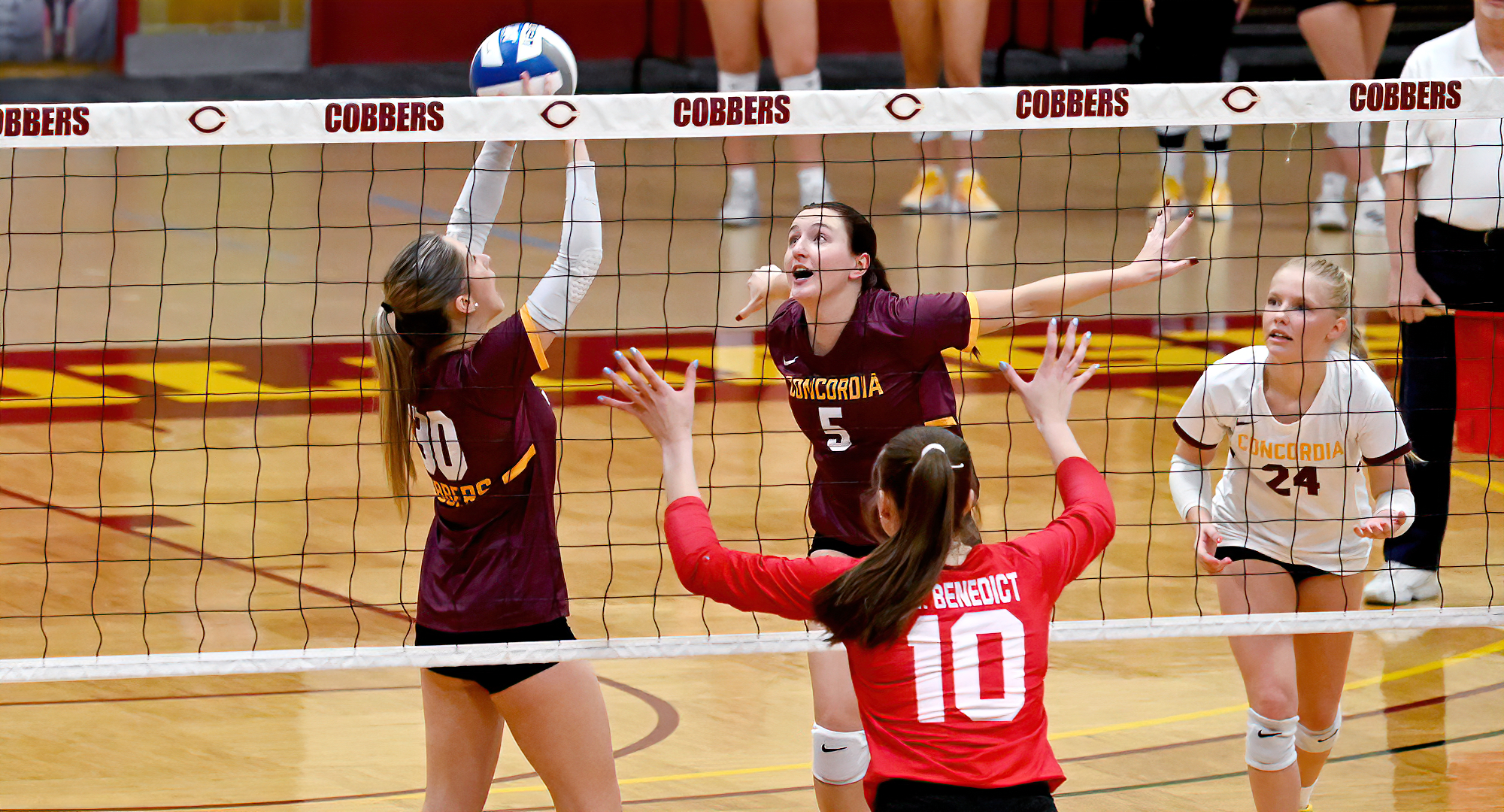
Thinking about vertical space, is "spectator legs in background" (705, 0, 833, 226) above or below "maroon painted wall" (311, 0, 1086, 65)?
Answer: below

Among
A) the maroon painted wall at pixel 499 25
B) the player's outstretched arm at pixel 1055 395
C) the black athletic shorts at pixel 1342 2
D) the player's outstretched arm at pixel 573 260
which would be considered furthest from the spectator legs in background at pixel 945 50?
the player's outstretched arm at pixel 1055 395

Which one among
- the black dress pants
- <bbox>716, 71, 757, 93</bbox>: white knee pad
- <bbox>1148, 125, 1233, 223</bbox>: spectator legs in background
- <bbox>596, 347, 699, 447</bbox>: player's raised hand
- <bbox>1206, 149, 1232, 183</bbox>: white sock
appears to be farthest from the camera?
<bbox>1206, 149, 1232, 183</bbox>: white sock

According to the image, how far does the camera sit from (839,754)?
4.20 meters

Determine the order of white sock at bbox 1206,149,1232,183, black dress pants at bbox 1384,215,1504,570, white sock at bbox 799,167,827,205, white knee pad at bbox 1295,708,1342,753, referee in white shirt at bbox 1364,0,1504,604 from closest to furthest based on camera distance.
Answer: white knee pad at bbox 1295,708,1342,753 → referee in white shirt at bbox 1364,0,1504,604 → black dress pants at bbox 1384,215,1504,570 → white sock at bbox 799,167,827,205 → white sock at bbox 1206,149,1232,183

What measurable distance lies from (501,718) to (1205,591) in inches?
128

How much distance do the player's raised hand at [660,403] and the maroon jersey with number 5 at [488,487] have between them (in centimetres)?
37

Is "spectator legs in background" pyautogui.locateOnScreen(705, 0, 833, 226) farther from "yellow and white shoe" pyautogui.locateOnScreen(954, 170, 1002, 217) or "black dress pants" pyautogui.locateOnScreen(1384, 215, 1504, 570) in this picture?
"black dress pants" pyautogui.locateOnScreen(1384, 215, 1504, 570)

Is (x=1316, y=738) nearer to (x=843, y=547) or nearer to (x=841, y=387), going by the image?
(x=843, y=547)

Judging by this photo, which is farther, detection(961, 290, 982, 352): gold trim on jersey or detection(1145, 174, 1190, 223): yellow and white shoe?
detection(1145, 174, 1190, 223): yellow and white shoe

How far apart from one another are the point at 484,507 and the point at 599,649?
15.3 inches

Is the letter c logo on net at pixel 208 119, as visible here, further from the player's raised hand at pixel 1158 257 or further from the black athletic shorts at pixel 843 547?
the player's raised hand at pixel 1158 257

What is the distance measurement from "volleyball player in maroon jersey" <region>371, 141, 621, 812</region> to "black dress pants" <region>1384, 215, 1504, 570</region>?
→ 3303mm

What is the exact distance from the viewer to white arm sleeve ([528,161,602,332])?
3.72 metres

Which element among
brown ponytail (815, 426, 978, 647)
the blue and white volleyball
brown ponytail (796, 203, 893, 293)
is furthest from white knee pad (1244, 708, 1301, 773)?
the blue and white volleyball
